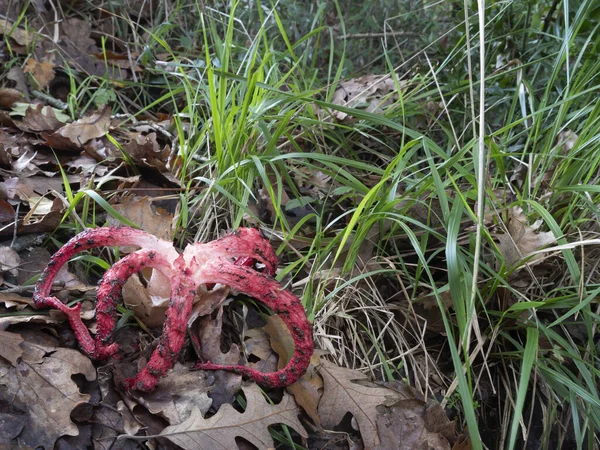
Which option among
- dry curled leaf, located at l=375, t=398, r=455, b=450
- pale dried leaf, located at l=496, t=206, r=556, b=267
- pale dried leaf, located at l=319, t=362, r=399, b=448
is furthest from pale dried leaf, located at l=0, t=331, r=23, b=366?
pale dried leaf, located at l=496, t=206, r=556, b=267

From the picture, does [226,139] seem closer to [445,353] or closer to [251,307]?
[251,307]

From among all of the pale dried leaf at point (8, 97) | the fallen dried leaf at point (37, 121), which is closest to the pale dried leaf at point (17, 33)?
the pale dried leaf at point (8, 97)

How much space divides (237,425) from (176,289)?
44 centimetres

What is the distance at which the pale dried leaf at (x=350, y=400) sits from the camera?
74.7 inches

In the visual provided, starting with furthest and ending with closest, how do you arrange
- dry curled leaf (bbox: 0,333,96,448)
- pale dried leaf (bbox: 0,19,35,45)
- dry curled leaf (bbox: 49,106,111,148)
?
1. pale dried leaf (bbox: 0,19,35,45)
2. dry curled leaf (bbox: 49,106,111,148)
3. dry curled leaf (bbox: 0,333,96,448)

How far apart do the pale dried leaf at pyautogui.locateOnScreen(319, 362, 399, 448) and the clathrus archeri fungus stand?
159 millimetres

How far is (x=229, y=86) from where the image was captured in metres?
2.91

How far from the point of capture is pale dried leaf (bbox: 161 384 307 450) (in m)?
1.69

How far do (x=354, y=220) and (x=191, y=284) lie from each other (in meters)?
0.61

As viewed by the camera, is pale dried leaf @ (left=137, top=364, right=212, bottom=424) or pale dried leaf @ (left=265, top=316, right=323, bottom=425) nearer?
pale dried leaf @ (left=137, top=364, right=212, bottom=424)

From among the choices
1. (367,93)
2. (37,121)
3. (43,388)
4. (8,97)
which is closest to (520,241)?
(367,93)

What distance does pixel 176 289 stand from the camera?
5.61 ft

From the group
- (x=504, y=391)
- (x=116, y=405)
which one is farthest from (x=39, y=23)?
(x=504, y=391)

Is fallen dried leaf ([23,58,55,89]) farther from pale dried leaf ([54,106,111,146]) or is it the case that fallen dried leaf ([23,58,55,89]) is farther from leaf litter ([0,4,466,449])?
leaf litter ([0,4,466,449])
